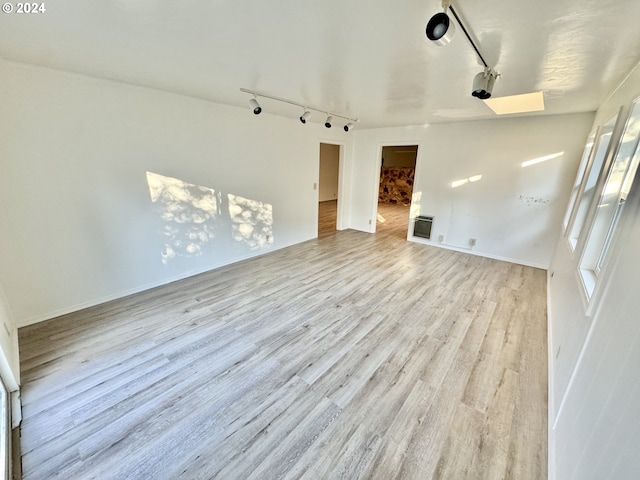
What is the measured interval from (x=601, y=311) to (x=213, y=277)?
148 inches

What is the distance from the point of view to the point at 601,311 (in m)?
1.29

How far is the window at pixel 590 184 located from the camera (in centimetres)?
254

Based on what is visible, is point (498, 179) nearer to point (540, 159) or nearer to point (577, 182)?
point (540, 159)

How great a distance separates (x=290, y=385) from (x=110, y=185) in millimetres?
2767

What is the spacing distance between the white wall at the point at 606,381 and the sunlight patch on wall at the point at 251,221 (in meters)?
3.90

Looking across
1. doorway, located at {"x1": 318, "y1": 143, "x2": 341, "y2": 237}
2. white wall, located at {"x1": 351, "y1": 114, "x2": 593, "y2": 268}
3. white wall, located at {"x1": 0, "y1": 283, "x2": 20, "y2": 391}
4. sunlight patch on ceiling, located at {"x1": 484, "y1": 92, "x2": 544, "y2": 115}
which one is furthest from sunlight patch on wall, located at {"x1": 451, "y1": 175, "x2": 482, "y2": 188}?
white wall, located at {"x1": 0, "y1": 283, "x2": 20, "y2": 391}

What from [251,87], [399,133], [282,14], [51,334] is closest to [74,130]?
[251,87]

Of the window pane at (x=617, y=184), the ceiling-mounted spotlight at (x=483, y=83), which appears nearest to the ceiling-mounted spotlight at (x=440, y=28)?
the ceiling-mounted spotlight at (x=483, y=83)

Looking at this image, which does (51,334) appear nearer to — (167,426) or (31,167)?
(31,167)

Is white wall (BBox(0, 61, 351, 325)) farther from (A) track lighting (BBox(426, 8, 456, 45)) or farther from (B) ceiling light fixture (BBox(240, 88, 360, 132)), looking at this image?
(A) track lighting (BBox(426, 8, 456, 45))

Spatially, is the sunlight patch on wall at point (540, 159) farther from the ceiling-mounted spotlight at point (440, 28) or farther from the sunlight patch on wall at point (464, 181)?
the ceiling-mounted spotlight at point (440, 28)

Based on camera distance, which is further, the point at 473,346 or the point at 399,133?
the point at 399,133

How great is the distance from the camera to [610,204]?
6.26 feet

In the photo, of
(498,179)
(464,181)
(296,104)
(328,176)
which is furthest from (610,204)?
(328,176)
